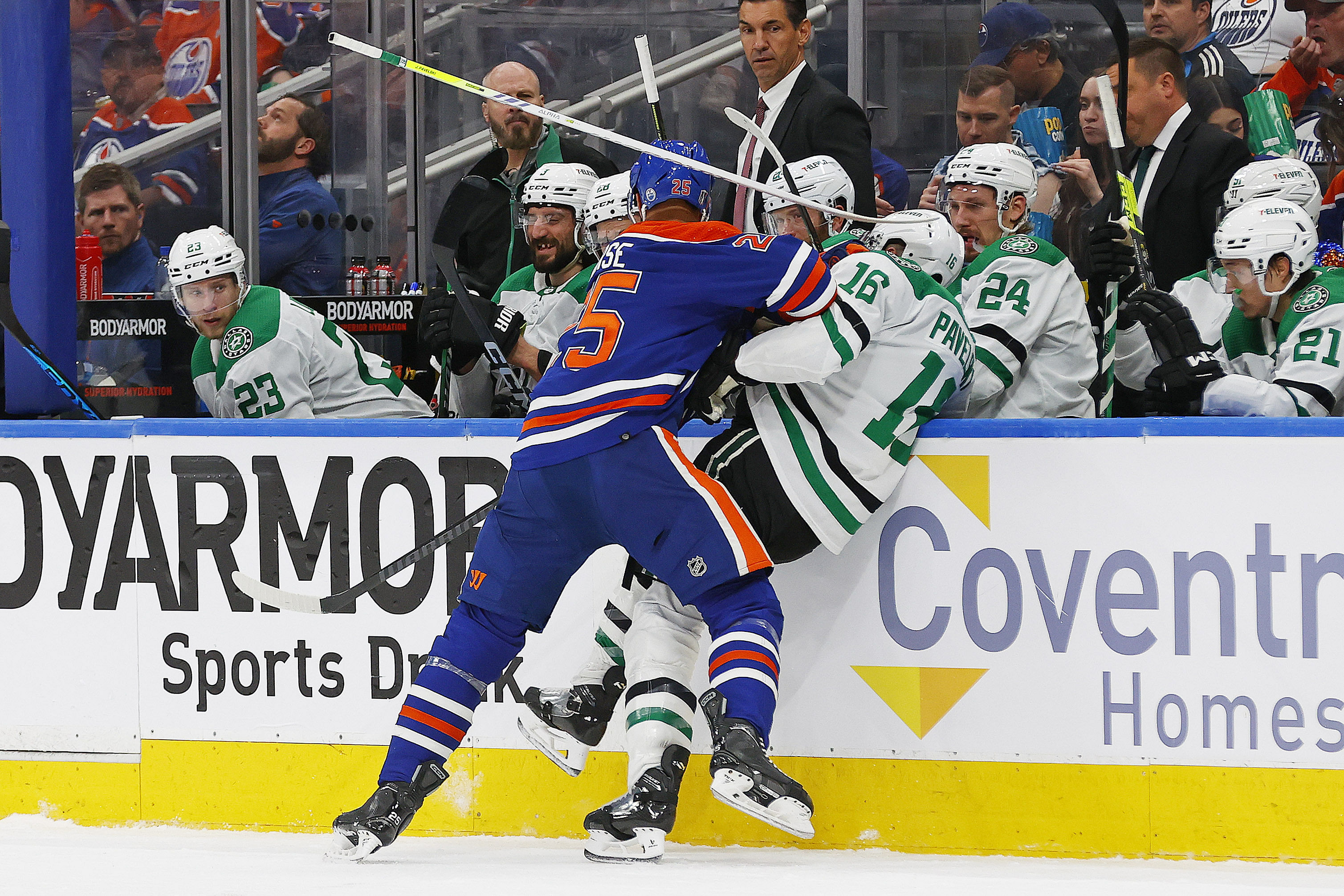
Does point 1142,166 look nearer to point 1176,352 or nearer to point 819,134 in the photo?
point 819,134

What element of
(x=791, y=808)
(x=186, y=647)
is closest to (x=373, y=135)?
(x=186, y=647)

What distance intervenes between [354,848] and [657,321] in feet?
3.71

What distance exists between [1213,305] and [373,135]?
392 cm

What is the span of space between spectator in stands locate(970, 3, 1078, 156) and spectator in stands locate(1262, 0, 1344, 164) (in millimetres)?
682

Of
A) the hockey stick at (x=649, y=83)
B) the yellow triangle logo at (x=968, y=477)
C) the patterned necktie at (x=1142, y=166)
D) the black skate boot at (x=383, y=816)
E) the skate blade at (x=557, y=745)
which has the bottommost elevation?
the black skate boot at (x=383, y=816)

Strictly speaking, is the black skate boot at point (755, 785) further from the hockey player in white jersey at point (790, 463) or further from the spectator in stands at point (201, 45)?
the spectator in stands at point (201, 45)

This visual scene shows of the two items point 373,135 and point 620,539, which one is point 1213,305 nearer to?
point 620,539

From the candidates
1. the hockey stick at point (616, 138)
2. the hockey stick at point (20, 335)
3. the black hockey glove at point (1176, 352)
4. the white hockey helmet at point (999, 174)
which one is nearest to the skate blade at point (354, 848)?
the hockey stick at point (20, 335)

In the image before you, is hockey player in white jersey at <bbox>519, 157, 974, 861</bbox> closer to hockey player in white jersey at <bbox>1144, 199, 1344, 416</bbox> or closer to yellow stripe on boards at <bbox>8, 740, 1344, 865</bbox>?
yellow stripe on boards at <bbox>8, 740, 1344, 865</bbox>

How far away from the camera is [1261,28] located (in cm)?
508

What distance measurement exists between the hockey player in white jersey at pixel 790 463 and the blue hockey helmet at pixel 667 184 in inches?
12.2

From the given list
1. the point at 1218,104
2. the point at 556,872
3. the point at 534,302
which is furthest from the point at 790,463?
the point at 1218,104

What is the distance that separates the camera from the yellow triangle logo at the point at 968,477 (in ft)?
9.38

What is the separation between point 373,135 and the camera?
21.2 feet
